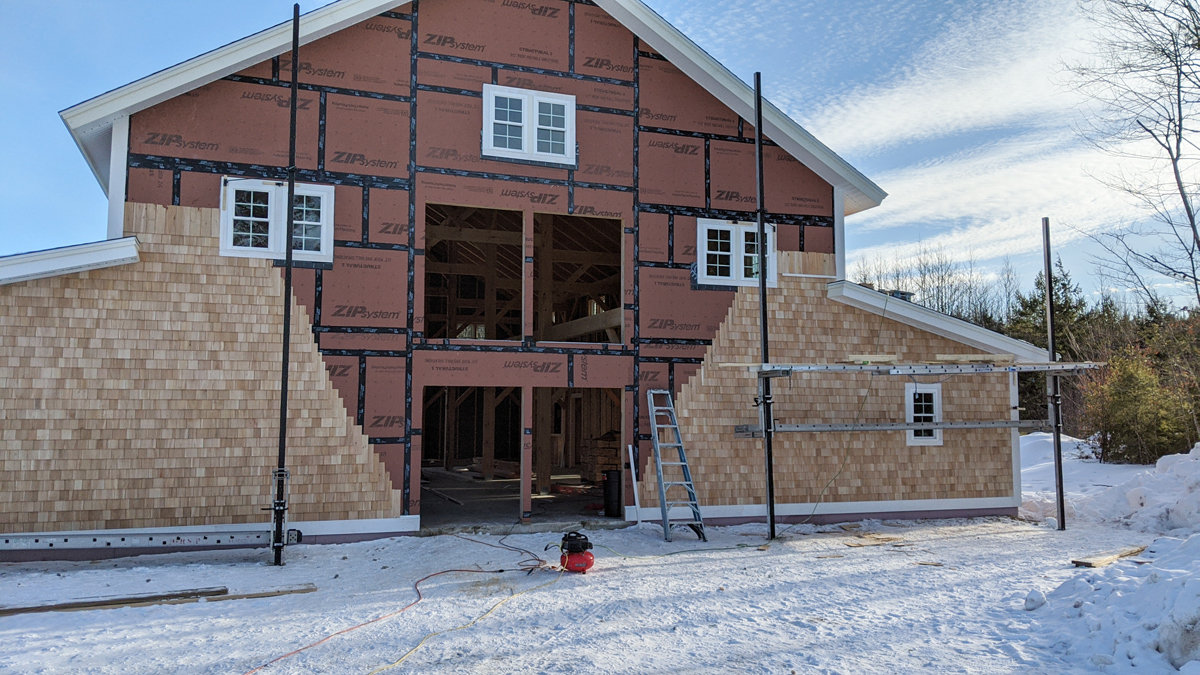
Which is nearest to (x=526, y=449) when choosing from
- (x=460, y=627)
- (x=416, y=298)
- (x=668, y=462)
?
(x=668, y=462)

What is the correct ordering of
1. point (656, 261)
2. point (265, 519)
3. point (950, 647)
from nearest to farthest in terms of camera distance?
point (950, 647)
point (265, 519)
point (656, 261)

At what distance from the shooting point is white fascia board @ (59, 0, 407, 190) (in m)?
10.5

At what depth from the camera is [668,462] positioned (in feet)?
41.4

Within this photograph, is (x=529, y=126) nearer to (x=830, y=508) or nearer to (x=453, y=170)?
(x=453, y=170)

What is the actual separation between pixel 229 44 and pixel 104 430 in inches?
216

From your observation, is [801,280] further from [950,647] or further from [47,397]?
[47,397]

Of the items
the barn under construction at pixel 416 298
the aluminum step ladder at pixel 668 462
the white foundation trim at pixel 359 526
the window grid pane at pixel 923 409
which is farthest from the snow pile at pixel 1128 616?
the white foundation trim at pixel 359 526

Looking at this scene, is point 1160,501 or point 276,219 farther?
point 1160,501

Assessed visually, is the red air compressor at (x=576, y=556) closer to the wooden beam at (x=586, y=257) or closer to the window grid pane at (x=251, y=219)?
the window grid pane at (x=251, y=219)

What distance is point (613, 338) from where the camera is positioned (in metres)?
14.9

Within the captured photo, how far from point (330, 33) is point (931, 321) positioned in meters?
11.1

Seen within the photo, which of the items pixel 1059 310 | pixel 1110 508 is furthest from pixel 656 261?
pixel 1059 310

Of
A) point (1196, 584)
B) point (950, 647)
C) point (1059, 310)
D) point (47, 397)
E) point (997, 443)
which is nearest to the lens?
point (1196, 584)

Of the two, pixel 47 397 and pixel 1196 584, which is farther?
pixel 47 397
